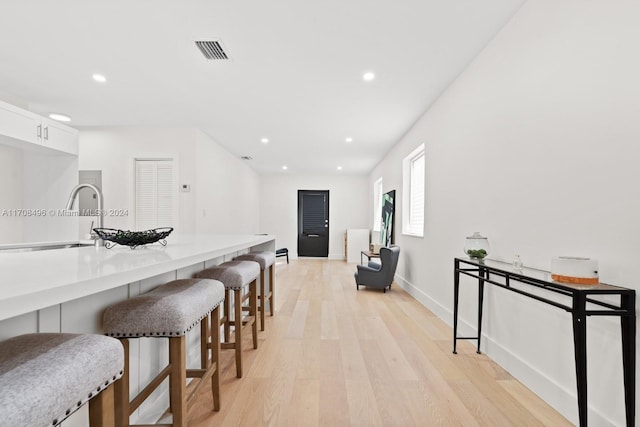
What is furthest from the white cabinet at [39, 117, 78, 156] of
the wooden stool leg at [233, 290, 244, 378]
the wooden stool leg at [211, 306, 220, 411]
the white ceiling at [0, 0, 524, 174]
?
the wooden stool leg at [211, 306, 220, 411]

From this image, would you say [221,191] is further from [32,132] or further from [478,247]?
[478,247]

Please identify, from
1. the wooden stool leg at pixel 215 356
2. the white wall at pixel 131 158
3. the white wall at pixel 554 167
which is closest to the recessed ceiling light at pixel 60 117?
the white wall at pixel 131 158

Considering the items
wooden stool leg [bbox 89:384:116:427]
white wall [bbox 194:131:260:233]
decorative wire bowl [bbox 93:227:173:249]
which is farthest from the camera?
white wall [bbox 194:131:260:233]

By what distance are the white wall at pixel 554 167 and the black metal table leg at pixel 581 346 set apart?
265 millimetres

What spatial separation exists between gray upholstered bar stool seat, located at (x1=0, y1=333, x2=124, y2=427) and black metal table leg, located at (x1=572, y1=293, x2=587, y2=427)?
66.1 inches

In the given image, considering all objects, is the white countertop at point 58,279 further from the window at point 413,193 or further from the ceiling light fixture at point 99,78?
the window at point 413,193

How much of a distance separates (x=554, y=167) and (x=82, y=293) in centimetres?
222

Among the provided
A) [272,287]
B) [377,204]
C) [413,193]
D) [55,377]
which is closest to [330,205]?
[377,204]

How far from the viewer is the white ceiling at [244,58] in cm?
210

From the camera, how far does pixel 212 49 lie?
256 cm

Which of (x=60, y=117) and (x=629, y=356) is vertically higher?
(x=60, y=117)

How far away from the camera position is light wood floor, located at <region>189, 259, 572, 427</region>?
1.67m

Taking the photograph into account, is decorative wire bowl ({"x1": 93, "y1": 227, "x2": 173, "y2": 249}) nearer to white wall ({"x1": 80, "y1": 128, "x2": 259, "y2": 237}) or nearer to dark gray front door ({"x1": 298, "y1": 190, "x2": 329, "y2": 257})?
white wall ({"x1": 80, "y1": 128, "x2": 259, "y2": 237})

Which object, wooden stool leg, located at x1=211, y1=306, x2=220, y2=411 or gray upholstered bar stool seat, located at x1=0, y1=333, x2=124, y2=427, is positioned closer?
gray upholstered bar stool seat, located at x1=0, y1=333, x2=124, y2=427
